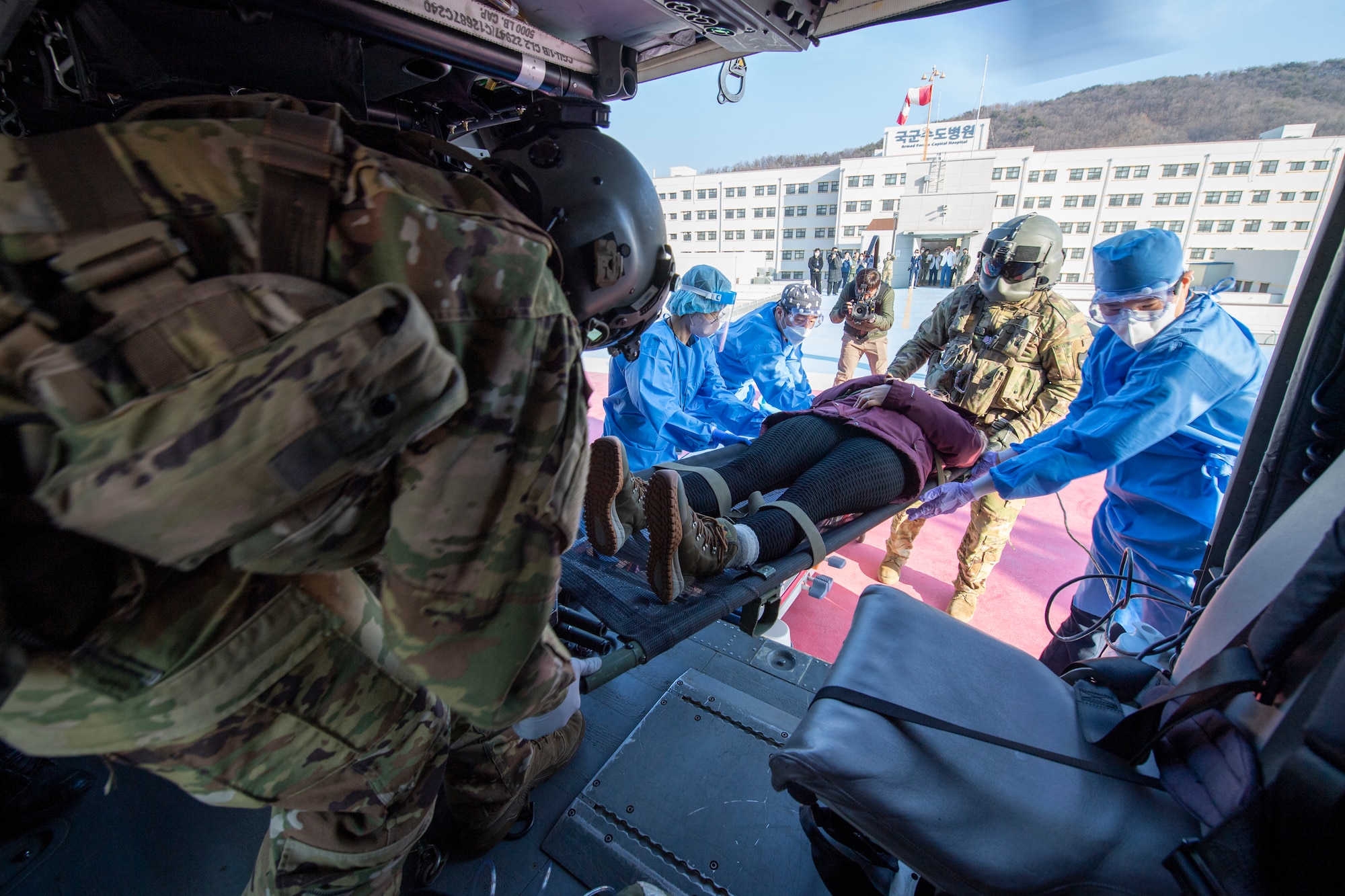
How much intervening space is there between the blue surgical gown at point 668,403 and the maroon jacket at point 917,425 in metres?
0.64

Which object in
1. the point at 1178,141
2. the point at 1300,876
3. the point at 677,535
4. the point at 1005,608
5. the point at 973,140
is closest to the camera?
the point at 1300,876

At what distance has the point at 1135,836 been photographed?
87cm

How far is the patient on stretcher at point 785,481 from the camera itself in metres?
1.65

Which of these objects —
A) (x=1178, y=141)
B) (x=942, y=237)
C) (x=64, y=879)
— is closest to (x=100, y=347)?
(x=64, y=879)

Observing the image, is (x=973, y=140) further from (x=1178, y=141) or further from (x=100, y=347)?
(x=100, y=347)

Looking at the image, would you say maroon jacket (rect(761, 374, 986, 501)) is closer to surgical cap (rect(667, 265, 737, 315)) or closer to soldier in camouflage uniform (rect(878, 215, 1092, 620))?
soldier in camouflage uniform (rect(878, 215, 1092, 620))

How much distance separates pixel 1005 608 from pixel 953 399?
1.31 m

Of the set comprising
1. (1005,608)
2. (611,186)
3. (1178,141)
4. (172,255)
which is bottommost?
(1005,608)

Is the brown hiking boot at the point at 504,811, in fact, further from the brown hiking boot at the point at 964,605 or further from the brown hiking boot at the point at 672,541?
the brown hiking boot at the point at 964,605

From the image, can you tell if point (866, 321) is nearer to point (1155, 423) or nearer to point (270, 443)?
point (1155, 423)

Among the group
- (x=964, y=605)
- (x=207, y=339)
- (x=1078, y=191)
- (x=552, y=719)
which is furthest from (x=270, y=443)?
(x=1078, y=191)

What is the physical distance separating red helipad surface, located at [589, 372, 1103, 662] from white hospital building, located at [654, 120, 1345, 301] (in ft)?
51.4

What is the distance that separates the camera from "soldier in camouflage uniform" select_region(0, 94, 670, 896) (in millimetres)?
557

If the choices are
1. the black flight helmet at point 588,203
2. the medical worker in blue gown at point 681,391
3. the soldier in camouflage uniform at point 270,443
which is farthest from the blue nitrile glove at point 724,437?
the soldier in camouflage uniform at point 270,443
